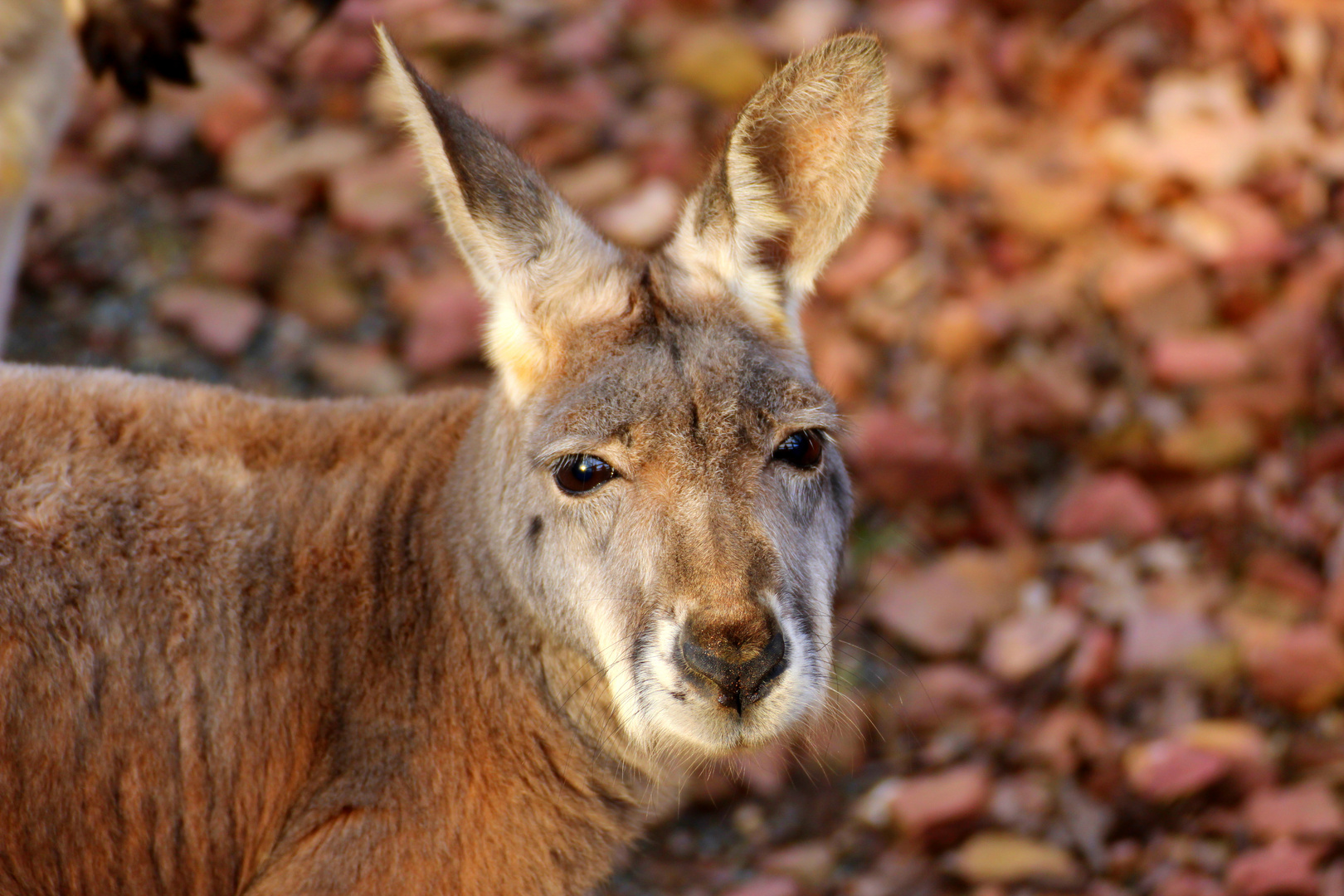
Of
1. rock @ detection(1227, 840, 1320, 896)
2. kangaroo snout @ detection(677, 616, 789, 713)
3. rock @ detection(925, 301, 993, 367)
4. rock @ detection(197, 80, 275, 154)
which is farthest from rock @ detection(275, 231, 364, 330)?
rock @ detection(1227, 840, 1320, 896)

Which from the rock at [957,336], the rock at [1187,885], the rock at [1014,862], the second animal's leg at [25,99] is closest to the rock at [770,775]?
the rock at [1014,862]

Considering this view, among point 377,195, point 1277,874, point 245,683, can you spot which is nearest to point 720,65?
point 377,195

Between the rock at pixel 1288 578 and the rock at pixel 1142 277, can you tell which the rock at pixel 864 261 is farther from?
the rock at pixel 1288 578

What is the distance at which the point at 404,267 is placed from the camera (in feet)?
17.0

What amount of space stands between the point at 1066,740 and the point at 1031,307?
1.87 meters

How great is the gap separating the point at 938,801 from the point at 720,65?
11.0 feet

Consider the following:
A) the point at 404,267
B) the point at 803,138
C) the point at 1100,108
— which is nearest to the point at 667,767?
the point at 803,138

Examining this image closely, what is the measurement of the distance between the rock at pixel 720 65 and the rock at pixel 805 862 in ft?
10.5

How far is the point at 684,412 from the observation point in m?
2.50

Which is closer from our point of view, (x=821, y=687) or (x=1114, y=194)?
(x=821, y=687)

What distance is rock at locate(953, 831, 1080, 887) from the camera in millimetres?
3639

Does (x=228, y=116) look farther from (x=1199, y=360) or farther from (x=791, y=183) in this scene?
(x=1199, y=360)

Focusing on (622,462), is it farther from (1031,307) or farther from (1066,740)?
(1031,307)

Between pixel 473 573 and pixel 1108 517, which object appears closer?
pixel 473 573
